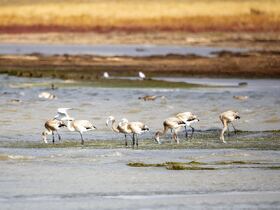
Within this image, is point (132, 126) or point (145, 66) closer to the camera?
point (132, 126)

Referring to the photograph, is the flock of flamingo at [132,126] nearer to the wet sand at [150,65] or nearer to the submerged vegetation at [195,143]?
the submerged vegetation at [195,143]

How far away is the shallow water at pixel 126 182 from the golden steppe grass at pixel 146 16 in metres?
59.7

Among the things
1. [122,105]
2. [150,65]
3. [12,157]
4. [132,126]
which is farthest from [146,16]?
[12,157]

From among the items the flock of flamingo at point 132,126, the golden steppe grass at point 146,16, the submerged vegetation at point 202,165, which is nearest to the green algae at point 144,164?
the submerged vegetation at point 202,165

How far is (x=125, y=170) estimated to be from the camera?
51.9 ft

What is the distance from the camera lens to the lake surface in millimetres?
13445

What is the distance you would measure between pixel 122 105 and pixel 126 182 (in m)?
12.0

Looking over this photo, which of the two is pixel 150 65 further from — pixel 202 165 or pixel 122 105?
pixel 202 165

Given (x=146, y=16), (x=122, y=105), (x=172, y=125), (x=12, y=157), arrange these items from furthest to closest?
1. (x=146, y=16)
2. (x=122, y=105)
3. (x=172, y=125)
4. (x=12, y=157)

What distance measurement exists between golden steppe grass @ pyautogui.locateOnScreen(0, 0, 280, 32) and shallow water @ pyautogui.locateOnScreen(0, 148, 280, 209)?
196 ft

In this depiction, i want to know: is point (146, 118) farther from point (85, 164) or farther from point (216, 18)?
point (216, 18)

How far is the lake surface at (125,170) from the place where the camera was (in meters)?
13.4

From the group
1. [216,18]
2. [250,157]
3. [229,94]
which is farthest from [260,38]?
[250,157]

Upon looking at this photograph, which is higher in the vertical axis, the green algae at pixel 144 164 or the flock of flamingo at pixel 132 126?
the flock of flamingo at pixel 132 126
